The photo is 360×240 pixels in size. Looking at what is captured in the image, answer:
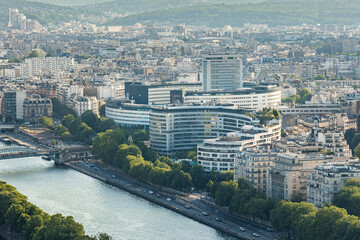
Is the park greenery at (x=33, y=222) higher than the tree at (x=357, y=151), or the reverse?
the tree at (x=357, y=151)

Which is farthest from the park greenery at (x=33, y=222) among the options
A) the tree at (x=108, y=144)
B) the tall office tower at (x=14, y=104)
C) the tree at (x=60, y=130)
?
the tall office tower at (x=14, y=104)

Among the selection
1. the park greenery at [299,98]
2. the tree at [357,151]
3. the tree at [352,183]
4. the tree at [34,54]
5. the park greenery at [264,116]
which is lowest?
the tree at [357,151]

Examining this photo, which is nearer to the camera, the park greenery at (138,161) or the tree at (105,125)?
the park greenery at (138,161)

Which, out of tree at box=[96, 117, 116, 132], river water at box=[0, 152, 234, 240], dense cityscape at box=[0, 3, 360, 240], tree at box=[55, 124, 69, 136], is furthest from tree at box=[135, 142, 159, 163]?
tree at box=[55, 124, 69, 136]

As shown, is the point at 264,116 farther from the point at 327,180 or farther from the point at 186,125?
the point at 327,180

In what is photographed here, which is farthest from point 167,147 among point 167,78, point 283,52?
point 283,52

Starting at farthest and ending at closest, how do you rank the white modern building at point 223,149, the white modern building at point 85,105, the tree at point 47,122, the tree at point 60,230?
the white modern building at point 85,105 → the tree at point 47,122 → the white modern building at point 223,149 → the tree at point 60,230

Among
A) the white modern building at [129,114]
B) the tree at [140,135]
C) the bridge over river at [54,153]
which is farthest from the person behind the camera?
the white modern building at [129,114]

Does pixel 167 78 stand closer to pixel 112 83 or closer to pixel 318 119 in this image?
pixel 112 83

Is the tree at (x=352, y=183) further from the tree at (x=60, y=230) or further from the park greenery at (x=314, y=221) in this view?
the tree at (x=60, y=230)
